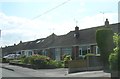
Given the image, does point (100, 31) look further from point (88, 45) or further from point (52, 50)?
point (52, 50)

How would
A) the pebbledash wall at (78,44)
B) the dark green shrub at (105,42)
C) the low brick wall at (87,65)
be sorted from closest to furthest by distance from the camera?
the dark green shrub at (105,42) < the low brick wall at (87,65) < the pebbledash wall at (78,44)

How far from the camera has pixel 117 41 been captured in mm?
17391

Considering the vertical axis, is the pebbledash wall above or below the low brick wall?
above

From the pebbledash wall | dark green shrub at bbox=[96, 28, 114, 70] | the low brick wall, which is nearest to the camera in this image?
dark green shrub at bbox=[96, 28, 114, 70]

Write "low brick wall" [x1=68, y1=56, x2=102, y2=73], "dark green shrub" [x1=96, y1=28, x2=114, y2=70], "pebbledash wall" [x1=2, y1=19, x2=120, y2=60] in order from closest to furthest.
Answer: "dark green shrub" [x1=96, y1=28, x2=114, y2=70] < "low brick wall" [x1=68, y1=56, x2=102, y2=73] < "pebbledash wall" [x1=2, y1=19, x2=120, y2=60]

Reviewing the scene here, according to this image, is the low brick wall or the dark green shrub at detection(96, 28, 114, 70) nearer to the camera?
the dark green shrub at detection(96, 28, 114, 70)

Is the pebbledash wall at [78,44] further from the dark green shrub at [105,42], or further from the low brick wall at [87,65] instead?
the dark green shrub at [105,42]

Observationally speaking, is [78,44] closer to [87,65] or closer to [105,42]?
[87,65]

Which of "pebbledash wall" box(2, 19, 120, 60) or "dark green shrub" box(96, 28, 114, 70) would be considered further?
"pebbledash wall" box(2, 19, 120, 60)

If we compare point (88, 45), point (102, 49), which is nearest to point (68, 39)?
point (88, 45)

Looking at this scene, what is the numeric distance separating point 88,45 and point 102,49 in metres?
18.5

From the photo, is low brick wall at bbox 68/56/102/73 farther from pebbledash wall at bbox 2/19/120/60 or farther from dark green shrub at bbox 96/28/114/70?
pebbledash wall at bbox 2/19/120/60

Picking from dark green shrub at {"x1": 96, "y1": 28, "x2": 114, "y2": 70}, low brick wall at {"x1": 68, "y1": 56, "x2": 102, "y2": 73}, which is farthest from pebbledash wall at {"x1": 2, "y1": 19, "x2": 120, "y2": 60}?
dark green shrub at {"x1": 96, "y1": 28, "x2": 114, "y2": 70}

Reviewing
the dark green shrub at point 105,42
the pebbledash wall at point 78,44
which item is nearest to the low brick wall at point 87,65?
the dark green shrub at point 105,42
